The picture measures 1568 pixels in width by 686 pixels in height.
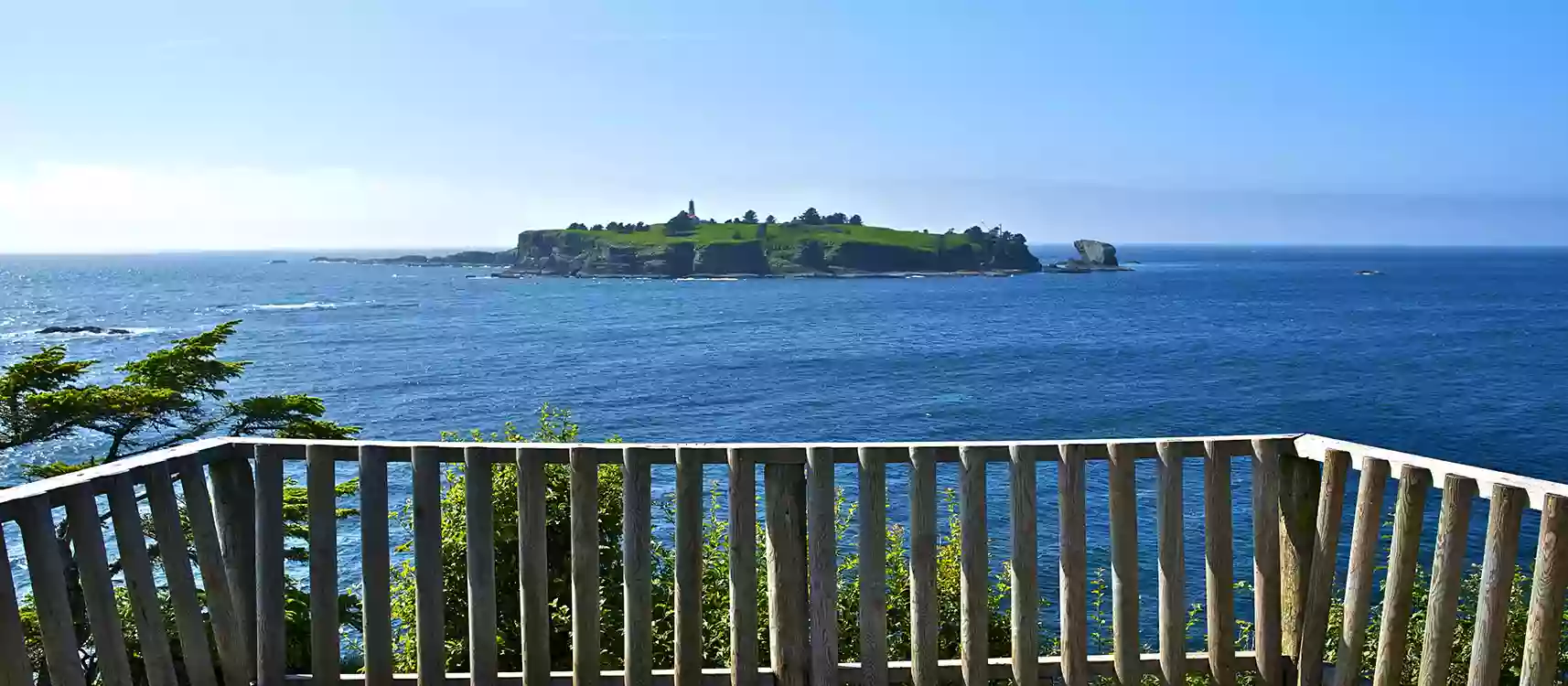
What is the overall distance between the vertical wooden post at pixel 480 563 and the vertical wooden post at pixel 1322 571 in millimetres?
3482

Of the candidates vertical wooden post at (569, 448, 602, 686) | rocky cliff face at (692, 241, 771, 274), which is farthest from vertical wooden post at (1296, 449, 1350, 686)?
rocky cliff face at (692, 241, 771, 274)

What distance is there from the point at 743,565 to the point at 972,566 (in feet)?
3.17

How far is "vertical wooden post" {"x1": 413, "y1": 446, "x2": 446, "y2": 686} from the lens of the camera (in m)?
5.02

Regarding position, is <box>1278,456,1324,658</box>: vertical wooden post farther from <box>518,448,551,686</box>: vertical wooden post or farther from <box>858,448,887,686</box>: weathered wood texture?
<box>518,448,551,686</box>: vertical wooden post

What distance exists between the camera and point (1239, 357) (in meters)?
78.5

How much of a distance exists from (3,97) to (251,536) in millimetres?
139968

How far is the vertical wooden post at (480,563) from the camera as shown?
5.04 metres

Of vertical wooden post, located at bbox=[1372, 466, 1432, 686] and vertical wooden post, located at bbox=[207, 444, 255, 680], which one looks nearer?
vertical wooden post, located at bbox=[1372, 466, 1432, 686]

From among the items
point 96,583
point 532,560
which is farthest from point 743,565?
point 96,583

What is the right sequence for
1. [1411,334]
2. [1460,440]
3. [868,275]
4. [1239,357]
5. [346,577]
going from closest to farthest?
[346,577]
[1460,440]
[1239,357]
[1411,334]
[868,275]

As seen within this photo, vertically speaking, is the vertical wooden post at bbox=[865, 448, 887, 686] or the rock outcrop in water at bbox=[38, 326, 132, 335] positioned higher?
the vertical wooden post at bbox=[865, 448, 887, 686]

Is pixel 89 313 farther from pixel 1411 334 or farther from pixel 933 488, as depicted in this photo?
pixel 933 488

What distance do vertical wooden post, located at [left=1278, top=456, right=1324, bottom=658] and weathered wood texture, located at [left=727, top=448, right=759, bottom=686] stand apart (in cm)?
229

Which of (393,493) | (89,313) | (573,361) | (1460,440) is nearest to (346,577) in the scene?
(393,493)
